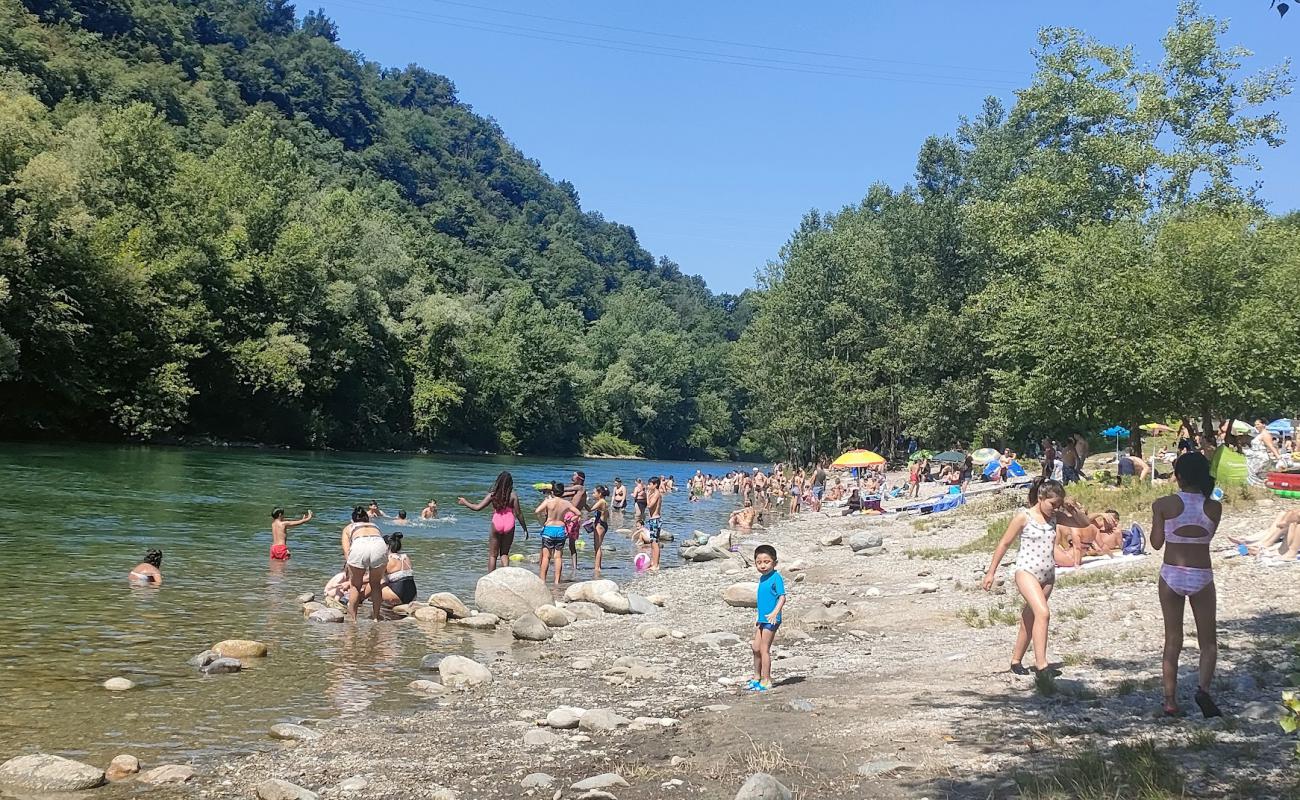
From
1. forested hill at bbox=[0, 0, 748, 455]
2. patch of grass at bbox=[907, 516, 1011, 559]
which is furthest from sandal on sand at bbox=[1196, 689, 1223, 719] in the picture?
forested hill at bbox=[0, 0, 748, 455]

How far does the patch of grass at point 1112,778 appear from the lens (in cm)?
554

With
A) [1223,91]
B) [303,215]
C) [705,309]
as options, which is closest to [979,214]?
[1223,91]

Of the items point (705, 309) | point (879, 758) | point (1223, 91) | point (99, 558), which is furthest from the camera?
point (705, 309)

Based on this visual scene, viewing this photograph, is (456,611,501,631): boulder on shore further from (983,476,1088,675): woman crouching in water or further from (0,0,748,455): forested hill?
(0,0,748,455): forested hill

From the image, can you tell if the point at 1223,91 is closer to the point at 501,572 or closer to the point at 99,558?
the point at 501,572

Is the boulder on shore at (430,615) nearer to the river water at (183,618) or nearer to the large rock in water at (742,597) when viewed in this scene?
the river water at (183,618)

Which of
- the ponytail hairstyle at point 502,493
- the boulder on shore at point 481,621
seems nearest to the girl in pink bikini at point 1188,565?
the boulder on shore at point 481,621

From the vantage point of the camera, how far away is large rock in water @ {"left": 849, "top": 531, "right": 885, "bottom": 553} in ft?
77.2

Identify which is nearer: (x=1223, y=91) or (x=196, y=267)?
(x=1223, y=91)

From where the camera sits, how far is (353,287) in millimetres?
68188

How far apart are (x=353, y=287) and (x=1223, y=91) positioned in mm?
49862

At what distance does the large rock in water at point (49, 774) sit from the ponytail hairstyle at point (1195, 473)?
7809 millimetres

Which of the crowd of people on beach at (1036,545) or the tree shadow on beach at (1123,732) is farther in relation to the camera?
the crowd of people on beach at (1036,545)

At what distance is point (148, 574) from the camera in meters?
15.4
